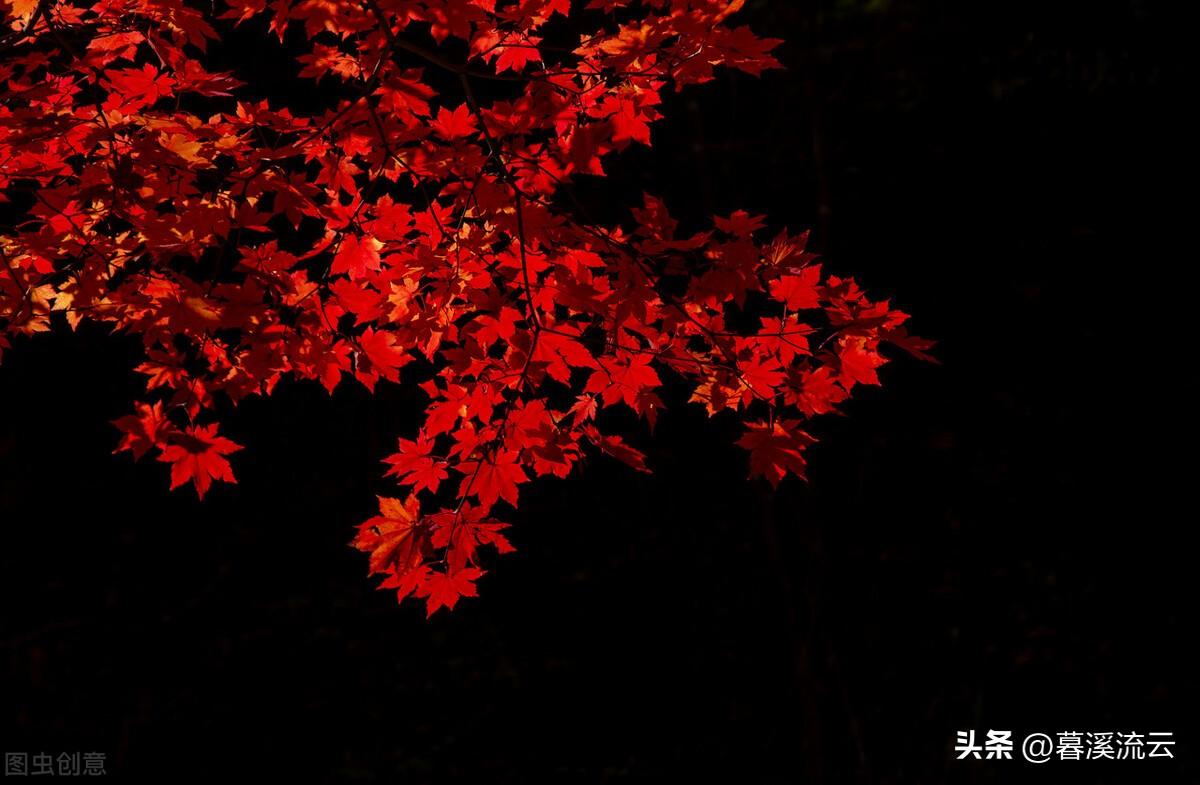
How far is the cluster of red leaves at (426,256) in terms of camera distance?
91.0 inches

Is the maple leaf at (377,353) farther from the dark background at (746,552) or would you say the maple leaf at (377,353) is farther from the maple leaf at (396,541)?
the dark background at (746,552)

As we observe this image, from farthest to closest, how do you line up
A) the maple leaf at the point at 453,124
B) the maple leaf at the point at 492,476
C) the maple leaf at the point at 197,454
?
the maple leaf at the point at 453,124, the maple leaf at the point at 492,476, the maple leaf at the point at 197,454

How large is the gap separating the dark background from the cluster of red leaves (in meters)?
2.34

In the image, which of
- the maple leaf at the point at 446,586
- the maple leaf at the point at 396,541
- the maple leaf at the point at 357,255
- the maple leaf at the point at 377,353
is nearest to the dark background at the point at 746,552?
the maple leaf at the point at 446,586

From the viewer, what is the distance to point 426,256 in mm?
2512

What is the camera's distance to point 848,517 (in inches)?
210

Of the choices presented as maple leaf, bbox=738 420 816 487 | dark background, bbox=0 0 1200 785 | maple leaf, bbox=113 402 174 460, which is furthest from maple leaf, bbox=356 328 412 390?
dark background, bbox=0 0 1200 785

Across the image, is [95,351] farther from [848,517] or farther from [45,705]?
[848,517]

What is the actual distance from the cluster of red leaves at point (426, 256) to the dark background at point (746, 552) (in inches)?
92.3

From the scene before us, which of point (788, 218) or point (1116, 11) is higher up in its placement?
point (1116, 11)

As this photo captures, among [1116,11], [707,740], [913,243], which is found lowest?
[707,740]

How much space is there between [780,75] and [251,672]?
5025 mm

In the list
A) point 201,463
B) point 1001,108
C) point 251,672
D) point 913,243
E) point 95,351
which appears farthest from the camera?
point 1001,108

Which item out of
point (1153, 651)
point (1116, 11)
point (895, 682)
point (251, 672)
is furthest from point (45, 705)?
point (1116, 11)
